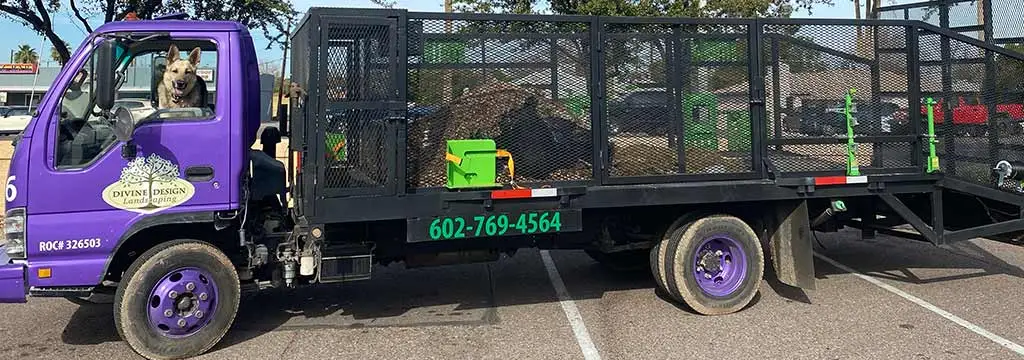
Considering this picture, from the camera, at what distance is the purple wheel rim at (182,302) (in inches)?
195

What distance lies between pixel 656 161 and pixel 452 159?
→ 5.55 feet

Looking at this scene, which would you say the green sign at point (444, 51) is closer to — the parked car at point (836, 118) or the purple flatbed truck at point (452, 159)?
the purple flatbed truck at point (452, 159)

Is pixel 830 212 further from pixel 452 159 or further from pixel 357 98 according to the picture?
pixel 357 98

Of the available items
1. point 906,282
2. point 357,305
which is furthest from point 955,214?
point 357,305

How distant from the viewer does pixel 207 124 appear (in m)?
4.96

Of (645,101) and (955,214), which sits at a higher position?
(645,101)

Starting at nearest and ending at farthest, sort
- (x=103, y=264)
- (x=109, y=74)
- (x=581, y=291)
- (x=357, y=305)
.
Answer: (x=109, y=74) → (x=103, y=264) → (x=357, y=305) → (x=581, y=291)

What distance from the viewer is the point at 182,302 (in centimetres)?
501

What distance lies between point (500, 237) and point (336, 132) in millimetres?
1571

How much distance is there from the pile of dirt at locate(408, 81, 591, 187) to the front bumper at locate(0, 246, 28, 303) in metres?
2.56

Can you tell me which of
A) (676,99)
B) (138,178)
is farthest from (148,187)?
(676,99)

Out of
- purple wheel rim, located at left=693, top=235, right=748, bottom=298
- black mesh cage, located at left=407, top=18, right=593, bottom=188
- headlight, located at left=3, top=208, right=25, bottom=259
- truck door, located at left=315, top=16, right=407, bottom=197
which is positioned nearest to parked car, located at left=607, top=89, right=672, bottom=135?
black mesh cage, located at left=407, top=18, right=593, bottom=188

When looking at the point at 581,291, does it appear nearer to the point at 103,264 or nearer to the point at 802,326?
the point at 802,326

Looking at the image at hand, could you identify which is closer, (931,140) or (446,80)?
(446,80)
